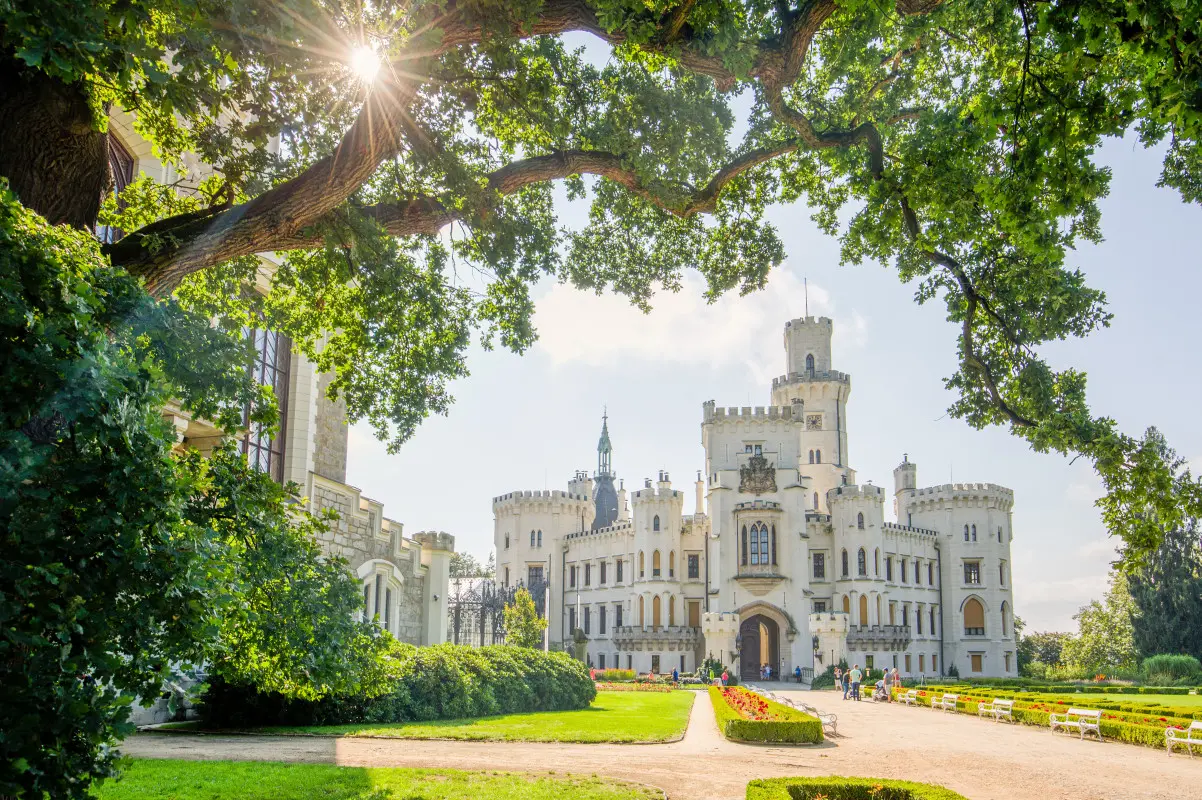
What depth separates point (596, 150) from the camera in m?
10.8

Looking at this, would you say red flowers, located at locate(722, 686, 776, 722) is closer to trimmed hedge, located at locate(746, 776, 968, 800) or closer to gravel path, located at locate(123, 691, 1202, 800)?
gravel path, located at locate(123, 691, 1202, 800)

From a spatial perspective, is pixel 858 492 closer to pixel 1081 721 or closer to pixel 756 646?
pixel 756 646

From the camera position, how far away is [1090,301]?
37.2ft

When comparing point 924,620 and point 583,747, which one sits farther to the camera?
point 924,620

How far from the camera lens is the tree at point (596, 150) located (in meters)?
7.00

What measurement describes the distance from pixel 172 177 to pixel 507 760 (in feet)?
34.3

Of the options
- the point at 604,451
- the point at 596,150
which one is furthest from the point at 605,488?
the point at 596,150

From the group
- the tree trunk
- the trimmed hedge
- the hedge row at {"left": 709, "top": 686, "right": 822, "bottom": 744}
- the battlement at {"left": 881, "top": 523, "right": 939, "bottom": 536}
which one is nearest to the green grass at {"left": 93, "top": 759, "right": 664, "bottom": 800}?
the trimmed hedge

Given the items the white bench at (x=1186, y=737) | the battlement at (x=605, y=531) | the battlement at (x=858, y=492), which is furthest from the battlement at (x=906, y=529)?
the white bench at (x=1186, y=737)

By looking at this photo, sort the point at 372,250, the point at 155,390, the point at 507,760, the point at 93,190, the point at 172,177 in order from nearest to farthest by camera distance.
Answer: the point at 155,390
the point at 93,190
the point at 372,250
the point at 507,760
the point at 172,177

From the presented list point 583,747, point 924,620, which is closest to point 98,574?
point 583,747

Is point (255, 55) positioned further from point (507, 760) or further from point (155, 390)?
point (507, 760)

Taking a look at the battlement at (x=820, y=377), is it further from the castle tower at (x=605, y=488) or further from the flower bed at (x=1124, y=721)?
the flower bed at (x=1124, y=721)

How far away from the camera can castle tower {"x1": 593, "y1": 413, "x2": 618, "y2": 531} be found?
76688 millimetres
